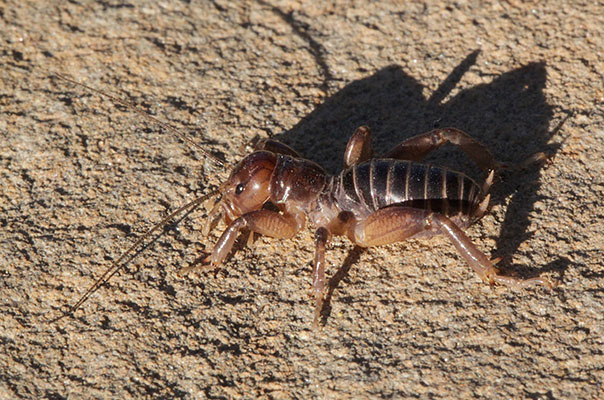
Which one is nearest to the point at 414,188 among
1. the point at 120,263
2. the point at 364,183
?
the point at 364,183

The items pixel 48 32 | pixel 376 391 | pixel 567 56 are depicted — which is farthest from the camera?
pixel 48 32

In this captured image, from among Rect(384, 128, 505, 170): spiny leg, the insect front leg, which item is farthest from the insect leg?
the insect front leg

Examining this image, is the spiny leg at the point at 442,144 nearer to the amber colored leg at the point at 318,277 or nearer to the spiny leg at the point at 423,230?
the spiny leg at the point at 423,230

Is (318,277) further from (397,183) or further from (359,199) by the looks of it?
(397,183)

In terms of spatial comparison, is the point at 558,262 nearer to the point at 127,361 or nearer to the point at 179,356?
the point at 179,356

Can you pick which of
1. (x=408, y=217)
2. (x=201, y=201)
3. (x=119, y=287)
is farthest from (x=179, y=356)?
(x=408, y=217)

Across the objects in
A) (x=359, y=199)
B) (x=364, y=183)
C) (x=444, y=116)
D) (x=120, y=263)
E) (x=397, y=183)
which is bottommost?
(x=120, y=263)
